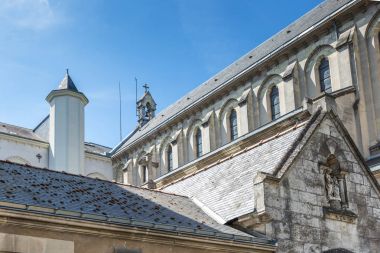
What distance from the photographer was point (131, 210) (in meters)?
14.8

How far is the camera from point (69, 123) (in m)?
41.6

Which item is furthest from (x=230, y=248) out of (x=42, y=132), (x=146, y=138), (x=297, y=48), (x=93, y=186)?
(x=146, y=138)

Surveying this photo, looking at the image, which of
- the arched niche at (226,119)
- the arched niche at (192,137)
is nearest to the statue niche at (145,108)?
the arched niche at (192,137)

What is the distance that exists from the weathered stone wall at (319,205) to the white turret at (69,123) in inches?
1017

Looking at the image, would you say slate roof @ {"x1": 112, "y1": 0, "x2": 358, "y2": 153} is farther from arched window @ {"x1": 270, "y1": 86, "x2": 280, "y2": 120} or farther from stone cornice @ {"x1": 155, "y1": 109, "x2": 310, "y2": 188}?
stone cornice @ {"x1": 155, "y1": 109, "x2": 310, "y2": 188}

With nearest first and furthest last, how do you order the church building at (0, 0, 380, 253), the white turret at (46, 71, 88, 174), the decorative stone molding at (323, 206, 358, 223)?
1. the church building at (0, 0, 380, 253)
2. the decorative stone molding at (323, 206, 358, 223)
3. the white turret at (46, 71, 88, 174)

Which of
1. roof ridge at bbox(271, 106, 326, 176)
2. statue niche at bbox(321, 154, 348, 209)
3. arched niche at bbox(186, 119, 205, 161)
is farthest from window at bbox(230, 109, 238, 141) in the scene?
statue niche at bbox(321, 154, 348, 209)

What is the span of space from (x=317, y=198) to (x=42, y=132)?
126 feet

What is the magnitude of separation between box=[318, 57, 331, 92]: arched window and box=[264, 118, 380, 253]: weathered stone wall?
71.5 feet

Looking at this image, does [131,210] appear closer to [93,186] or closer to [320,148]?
[93,186]

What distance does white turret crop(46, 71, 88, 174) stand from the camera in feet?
136

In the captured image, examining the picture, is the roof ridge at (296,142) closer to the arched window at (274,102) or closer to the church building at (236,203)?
the church building at (236,203)

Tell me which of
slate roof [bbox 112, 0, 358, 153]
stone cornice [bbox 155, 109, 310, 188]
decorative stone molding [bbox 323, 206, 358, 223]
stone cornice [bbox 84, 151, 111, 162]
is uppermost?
slate roof [bbox 112, 0, 358, 153]

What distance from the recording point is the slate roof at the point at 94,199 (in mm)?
13422
